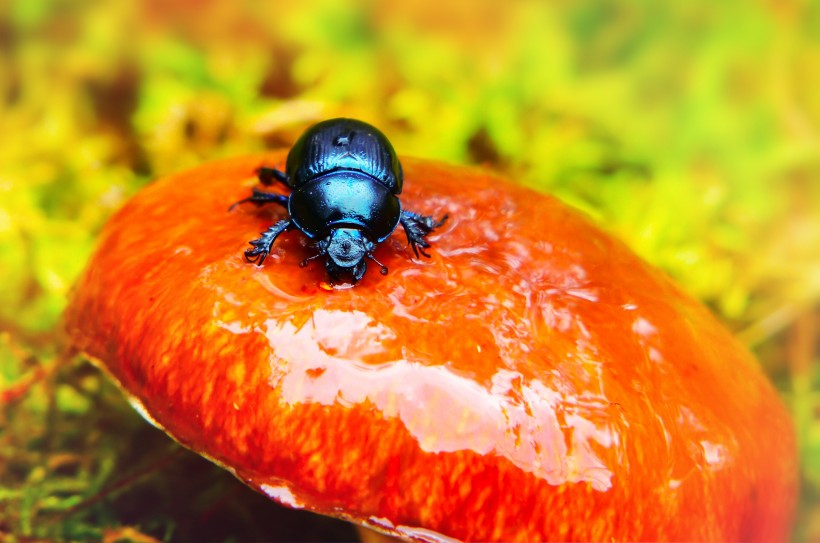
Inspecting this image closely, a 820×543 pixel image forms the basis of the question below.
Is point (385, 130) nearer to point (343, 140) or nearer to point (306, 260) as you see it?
point (343, 140)

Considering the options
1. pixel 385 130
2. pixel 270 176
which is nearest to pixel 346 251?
pixel 270 176

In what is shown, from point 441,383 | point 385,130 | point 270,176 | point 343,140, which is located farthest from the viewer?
point 385,130

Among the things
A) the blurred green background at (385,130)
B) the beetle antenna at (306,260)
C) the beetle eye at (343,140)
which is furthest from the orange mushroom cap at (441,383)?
the blurred green background at (385,130)

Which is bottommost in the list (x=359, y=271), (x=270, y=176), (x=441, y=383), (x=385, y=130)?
(x=441, y=383)

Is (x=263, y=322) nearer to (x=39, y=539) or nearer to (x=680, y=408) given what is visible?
(x=680, y=408)

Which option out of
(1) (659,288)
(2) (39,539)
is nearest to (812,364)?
(1) (659,288)

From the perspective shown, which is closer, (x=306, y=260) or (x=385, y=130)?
(x=306, y=260)
